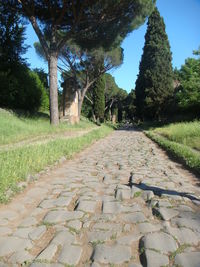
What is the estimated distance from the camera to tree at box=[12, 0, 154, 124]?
13.9m

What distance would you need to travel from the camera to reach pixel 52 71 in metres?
14.0

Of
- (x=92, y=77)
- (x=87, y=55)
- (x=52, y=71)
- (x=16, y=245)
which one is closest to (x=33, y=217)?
(x=16, y=245)

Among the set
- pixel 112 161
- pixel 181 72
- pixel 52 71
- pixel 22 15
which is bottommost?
pixel 112 161

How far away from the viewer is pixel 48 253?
2264 mm

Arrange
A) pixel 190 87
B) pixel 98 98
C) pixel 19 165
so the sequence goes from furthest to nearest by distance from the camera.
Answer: pixel 98 98 → pixel 190 87 → pixel 19 165

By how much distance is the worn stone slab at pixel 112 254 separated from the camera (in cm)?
216

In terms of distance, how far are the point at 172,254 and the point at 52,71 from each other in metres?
13.2

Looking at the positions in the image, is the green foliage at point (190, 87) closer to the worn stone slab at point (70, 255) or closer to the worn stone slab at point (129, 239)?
the worn stone slab at point (129, 239)

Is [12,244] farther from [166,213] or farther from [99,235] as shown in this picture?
[166,213]

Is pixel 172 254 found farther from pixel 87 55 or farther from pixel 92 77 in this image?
pixel 92 77

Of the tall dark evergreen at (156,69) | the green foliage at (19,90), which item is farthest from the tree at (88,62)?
the green foliage at (19,90)

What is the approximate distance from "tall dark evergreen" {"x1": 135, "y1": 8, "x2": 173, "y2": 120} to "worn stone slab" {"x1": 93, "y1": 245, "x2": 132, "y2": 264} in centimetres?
2447

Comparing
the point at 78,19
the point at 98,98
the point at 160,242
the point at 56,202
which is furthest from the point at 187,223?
the point at 98,98

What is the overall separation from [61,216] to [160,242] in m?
1.34
